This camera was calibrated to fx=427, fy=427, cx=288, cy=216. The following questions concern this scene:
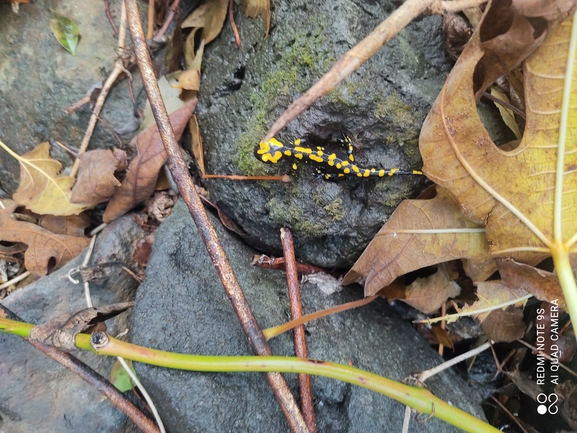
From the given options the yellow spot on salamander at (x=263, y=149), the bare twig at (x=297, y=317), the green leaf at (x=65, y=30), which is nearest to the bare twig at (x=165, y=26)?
the green leaf at (x=65, y=30)

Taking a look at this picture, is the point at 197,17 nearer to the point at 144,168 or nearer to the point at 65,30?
the point at 65,30

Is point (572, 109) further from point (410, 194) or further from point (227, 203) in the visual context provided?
point (227, 203)

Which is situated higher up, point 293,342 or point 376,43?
point 376,43

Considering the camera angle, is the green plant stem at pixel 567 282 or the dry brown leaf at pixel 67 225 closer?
the green plant stem at pixel 567 282

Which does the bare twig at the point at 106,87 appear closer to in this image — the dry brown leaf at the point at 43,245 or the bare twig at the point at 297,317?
the dry brown leaf at the point at 43,245

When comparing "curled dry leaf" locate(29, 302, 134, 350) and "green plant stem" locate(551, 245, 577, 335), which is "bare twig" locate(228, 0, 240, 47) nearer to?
"curled dry leaf" locate(29, 302, 134, 350)

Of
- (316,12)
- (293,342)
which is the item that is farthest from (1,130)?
(293,342)
